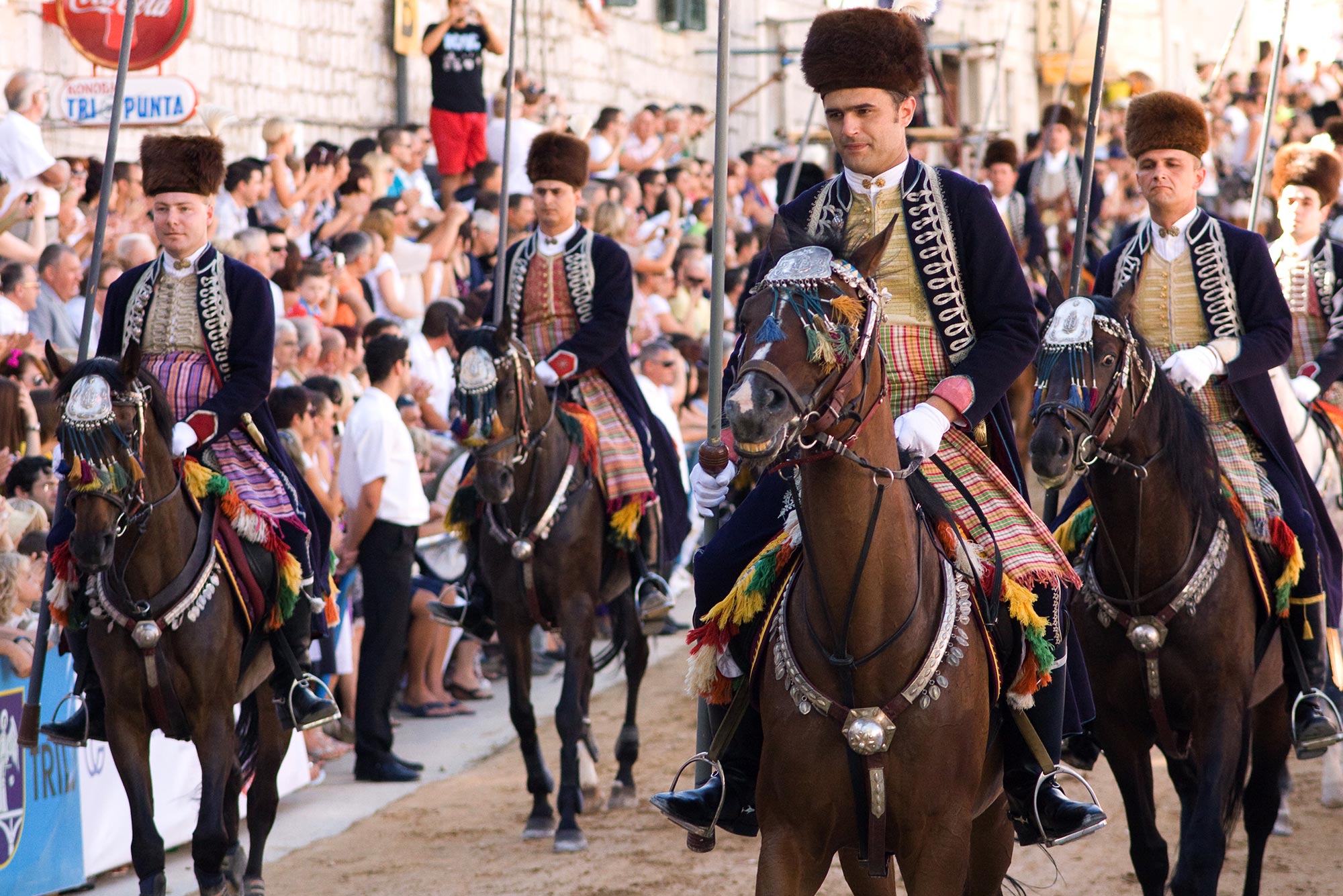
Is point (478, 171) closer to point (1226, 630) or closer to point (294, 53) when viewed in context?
point (294, 53)

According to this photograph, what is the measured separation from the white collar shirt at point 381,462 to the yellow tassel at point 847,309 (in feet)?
18.1

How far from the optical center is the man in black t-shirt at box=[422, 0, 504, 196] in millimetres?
16953

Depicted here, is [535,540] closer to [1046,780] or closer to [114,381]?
[114,381]

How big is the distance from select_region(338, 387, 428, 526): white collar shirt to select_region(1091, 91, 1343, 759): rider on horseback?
12.6ft

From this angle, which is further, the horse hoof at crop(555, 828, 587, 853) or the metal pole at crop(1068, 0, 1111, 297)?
the horse hoof at crop(555, 828, 587, 853)

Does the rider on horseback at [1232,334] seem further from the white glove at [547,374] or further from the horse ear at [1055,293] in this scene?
the white glove at [547,374]

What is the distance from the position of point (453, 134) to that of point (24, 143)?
708 cm

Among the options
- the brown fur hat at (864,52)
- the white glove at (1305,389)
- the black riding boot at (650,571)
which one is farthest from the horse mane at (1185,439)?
the black riding boot at (650,571)

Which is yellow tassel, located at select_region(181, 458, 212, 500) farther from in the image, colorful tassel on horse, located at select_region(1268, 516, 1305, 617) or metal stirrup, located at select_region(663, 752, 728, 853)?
colorful tassel on horse, located at select_region(1268, 516, 1305, 617)

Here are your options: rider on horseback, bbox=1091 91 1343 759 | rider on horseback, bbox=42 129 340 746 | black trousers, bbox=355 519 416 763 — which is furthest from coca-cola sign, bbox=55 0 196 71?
rider on horseback, bbox=1091 91 1343 759

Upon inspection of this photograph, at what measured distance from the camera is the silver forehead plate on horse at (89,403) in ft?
18.4

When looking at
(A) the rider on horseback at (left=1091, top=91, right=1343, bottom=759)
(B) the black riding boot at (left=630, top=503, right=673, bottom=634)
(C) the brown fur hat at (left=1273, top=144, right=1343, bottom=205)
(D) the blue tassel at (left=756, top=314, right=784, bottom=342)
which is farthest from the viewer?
(B) the black riding boot at (left=630, top=503, right=673, bottom=634)

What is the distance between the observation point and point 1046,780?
180 inches

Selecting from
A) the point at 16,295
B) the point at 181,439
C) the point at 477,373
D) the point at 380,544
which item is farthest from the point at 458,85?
the point at 181,439
